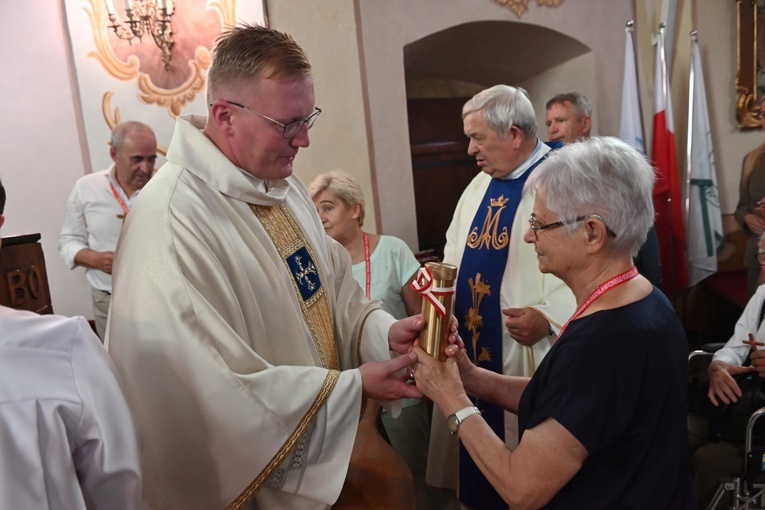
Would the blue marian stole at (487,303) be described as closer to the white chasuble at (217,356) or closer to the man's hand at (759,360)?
the man's hand at (759,360)

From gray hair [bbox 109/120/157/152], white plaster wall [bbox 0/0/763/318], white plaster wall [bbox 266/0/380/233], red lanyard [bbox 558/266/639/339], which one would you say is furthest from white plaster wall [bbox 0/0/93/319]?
red lanyard [bbox 558/266/639/339]

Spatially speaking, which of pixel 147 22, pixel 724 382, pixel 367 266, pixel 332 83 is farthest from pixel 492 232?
pixel 147 22

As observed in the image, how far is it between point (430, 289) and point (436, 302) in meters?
0.05

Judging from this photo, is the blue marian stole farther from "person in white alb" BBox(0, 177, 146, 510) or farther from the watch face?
"person in white alb" BBox(0, 177, 146, 510)

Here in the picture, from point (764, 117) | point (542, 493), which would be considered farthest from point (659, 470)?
point (764, 117)

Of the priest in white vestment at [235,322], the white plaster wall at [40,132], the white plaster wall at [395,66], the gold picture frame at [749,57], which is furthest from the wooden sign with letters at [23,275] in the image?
the gold picture frame at [749,57]

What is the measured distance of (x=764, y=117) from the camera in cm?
383

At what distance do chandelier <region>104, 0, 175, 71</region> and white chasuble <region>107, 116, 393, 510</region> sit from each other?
2811 millimetres

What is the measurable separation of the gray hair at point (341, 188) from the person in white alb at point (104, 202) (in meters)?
1.16

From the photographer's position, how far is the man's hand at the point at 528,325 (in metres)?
2.55

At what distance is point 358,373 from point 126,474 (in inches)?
27.6

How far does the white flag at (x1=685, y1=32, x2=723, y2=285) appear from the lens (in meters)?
5.11

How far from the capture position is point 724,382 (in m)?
2.70

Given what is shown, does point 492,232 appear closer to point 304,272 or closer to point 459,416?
point 304,272
